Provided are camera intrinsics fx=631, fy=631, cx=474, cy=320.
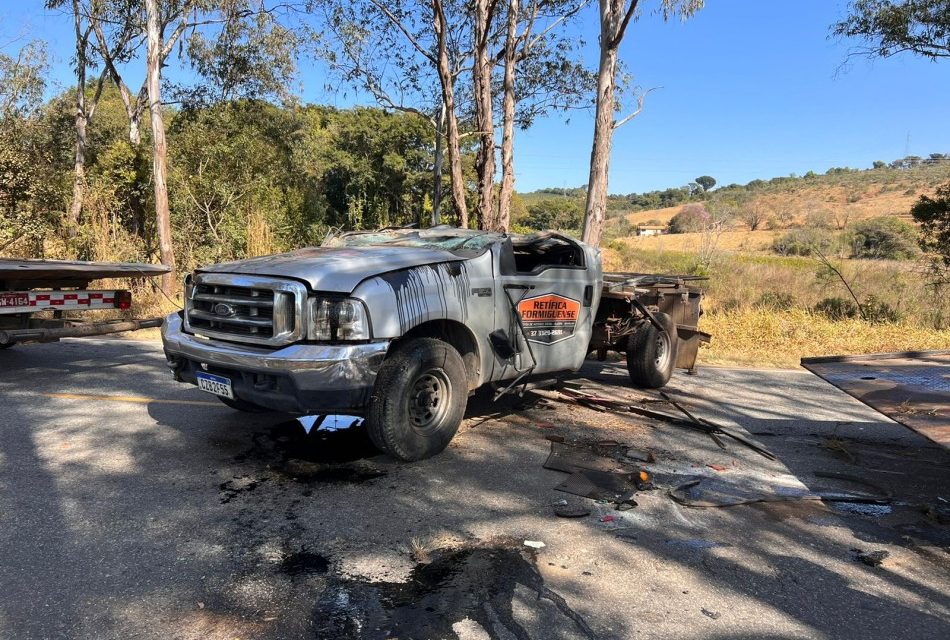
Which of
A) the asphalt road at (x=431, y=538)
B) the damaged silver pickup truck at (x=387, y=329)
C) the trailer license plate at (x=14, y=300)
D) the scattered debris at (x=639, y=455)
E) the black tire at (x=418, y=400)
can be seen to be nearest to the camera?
the asphalt road at (x=431, y=538)

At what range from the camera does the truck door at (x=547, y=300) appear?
5.20 m

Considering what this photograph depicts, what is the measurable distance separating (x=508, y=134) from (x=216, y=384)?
624 inches

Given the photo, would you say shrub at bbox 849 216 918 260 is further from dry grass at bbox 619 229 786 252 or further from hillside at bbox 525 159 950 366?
dry grass at bbox 619 229 786 252

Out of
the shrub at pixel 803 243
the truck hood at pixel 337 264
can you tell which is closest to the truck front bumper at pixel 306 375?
the truck hood at pixel 337 264

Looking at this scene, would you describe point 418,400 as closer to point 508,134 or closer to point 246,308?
point 246,308

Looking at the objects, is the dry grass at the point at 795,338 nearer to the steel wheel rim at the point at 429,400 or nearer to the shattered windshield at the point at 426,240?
the shattered windshield at the point at 426,240

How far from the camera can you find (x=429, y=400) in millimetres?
4520

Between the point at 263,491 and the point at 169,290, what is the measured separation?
1355 cm

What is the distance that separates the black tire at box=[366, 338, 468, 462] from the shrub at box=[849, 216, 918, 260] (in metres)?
25.9

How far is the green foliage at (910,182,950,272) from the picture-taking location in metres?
13.8

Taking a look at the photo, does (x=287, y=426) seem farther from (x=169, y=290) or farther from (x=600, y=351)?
(x=169, y=290)

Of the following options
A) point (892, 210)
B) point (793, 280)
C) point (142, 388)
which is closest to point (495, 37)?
point (793, 280)

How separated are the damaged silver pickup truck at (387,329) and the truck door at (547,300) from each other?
0.02 metres

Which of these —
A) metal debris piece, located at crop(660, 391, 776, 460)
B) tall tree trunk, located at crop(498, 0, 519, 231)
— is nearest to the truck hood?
metal debris piece, located at crop(660, 391, 776, 460)
